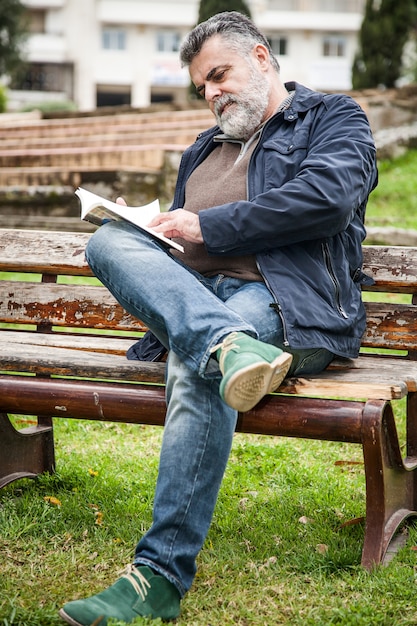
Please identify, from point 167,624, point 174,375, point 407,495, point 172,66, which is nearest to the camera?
point 167,624

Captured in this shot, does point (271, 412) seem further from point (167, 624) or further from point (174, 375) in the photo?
point (167, 624)

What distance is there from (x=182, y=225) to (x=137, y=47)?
42.5 m

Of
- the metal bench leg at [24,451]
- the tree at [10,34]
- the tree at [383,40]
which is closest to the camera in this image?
the metal bench leg at [24,451]

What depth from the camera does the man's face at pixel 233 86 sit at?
339cm

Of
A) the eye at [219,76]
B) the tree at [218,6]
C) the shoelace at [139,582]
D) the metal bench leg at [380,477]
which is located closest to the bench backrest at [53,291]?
the metal bench leg at [380,477]

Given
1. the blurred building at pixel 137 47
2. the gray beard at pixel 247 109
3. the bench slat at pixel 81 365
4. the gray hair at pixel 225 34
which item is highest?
the gray hair at pixel 225 34

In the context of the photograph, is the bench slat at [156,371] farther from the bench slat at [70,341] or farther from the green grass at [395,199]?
the green grass at [395,199]

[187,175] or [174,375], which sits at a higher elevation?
[187,175]

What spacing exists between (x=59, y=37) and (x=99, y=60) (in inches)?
93.7

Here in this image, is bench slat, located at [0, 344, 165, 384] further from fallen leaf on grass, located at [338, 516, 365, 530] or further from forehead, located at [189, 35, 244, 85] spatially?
forehead, located at [189, 35, 244, 85]

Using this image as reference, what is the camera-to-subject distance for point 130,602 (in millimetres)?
2447

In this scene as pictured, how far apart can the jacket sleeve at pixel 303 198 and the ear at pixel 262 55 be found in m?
0.47

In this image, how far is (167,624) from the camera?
8.34 feet

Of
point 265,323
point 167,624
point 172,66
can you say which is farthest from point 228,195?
point 172,66
